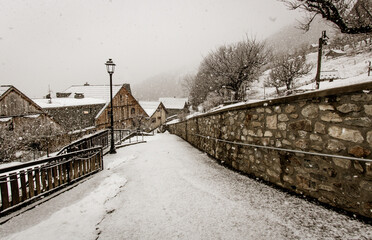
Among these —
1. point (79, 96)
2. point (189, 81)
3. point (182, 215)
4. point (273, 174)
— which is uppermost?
point (189, 81)

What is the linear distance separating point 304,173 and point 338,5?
11.6 metres

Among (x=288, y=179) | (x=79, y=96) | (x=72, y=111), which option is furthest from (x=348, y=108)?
(x=79, y=96)

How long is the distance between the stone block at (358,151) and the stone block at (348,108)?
0.54 m

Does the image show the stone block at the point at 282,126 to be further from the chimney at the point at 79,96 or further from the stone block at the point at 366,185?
the chimney at the point at 79,96

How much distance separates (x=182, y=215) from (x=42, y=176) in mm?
3304

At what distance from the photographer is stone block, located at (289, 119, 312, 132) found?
321cm

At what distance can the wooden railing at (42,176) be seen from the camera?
3.33 m

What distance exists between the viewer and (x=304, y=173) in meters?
3.27

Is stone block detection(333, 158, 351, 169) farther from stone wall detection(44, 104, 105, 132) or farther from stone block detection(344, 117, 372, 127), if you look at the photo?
stone wall detection(44, 104, 105, 132)

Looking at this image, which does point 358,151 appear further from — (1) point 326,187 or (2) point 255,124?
(2) point 255,124

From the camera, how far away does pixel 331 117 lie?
2.84 m

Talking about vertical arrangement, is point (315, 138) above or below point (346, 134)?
below

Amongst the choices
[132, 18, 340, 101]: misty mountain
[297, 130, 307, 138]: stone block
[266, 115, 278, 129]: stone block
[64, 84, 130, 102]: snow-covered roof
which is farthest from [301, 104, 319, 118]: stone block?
[132, 18, 340, 101]: misty mountain

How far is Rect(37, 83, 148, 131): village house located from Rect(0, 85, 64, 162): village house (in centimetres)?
321
